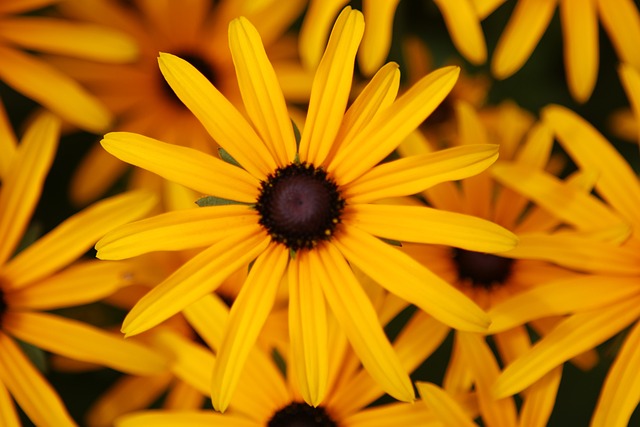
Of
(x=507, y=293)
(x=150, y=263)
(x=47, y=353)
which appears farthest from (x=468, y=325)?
(x=47, y=353)

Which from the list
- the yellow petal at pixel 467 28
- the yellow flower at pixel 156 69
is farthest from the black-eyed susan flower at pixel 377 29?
the yellow flower at pixel 156 69

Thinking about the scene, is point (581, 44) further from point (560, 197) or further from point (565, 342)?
point (565, 342)

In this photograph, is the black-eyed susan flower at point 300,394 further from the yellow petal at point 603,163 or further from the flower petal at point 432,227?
the yellow petal at point 603,163

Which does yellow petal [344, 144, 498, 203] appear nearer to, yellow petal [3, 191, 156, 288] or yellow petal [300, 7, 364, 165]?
yellow petal [300, 7, 364, 165]

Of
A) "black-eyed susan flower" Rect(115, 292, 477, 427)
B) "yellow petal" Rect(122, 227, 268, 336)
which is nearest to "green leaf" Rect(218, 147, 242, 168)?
"yellow petal" Rect(122, 227, 268, 336)

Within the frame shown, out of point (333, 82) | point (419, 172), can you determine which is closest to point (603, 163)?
point (419, 172)
